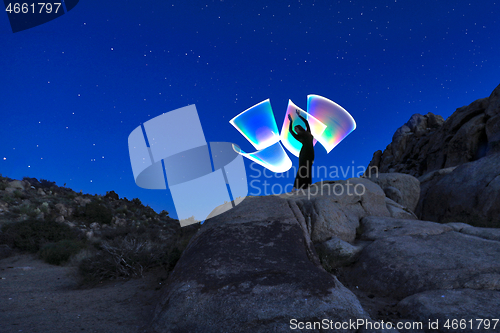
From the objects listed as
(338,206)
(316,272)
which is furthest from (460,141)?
(316,272)

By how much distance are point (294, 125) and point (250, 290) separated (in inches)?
395

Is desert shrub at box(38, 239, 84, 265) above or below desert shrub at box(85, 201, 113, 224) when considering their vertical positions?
below

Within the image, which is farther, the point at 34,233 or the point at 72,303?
the point at 34,233

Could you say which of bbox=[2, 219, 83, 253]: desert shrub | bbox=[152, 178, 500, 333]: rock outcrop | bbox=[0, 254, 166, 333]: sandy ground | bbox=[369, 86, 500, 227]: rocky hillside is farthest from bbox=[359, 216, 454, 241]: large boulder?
bbox=[2, 219, 83, 253]: desert shrub

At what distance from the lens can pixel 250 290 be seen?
374 cm

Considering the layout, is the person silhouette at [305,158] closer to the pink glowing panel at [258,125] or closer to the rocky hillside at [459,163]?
the pink glowing panel at [258,125]

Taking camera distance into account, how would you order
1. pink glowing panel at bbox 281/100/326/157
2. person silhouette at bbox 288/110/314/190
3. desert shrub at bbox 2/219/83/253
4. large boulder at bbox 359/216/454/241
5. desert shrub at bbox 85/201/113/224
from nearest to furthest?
large boulder at bbox 359/216/454/241 → person silhouette at bbox 288/110/314/190 → pink glowing panel at bbox 281/100/326/157 → desert shrub at bbox 2/219/83/253 → desert shrub at bbox 85/201/113/224

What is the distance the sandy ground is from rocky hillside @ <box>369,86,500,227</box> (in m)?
12.4

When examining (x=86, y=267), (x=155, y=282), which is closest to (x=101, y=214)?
(x=86, y=267)

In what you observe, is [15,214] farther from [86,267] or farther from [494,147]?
[494,147]

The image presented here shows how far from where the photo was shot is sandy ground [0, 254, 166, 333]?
4117 mm

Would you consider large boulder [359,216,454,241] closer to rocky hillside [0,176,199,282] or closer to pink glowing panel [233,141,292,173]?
pink glowing panel [233,141,292,173]

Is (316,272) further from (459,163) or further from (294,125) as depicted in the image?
(459,163)

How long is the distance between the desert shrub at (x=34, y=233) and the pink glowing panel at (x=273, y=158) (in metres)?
11.4
